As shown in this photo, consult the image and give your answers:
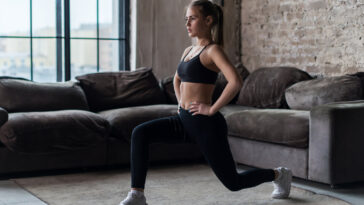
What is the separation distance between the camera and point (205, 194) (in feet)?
13.4

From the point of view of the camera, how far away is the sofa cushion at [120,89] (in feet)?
18.9

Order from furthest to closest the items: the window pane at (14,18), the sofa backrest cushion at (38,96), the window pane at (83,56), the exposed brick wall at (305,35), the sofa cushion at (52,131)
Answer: the window pane at (83,56) < the window pane at (14,18) < the exposed brick wall at (305,35) < the sofa backrest cushion at (38,96) < the sofa cushion at (52,131)

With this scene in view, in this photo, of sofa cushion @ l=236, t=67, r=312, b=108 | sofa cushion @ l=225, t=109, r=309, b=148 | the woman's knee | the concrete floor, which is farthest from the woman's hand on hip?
sofa cushion @ l=236, t=67, r=312, b=108

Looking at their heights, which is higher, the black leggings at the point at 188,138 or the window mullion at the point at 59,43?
the window mullion at the point at 59,43

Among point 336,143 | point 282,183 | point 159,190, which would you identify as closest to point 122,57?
point 159,190

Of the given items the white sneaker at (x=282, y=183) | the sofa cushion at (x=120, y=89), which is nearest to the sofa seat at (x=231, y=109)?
the sofa cushion at (x=120, y=89)

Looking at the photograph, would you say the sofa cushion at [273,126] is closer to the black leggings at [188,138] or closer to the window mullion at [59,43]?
the black leggings at [188,138]

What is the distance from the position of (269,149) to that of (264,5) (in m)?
2.59

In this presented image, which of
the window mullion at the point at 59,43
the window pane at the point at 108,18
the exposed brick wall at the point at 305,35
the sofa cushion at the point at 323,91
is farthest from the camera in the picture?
the window pane at the point at 108,18

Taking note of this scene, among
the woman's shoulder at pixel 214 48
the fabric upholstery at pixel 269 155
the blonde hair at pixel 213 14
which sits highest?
the blonde hair at pixel 213 14

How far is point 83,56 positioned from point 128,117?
6.54 feet

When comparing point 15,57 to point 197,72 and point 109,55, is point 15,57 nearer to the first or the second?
point 109,55

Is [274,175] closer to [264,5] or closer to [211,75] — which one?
[211,75]

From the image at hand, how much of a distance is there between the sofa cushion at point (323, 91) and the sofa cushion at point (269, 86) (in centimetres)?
28
